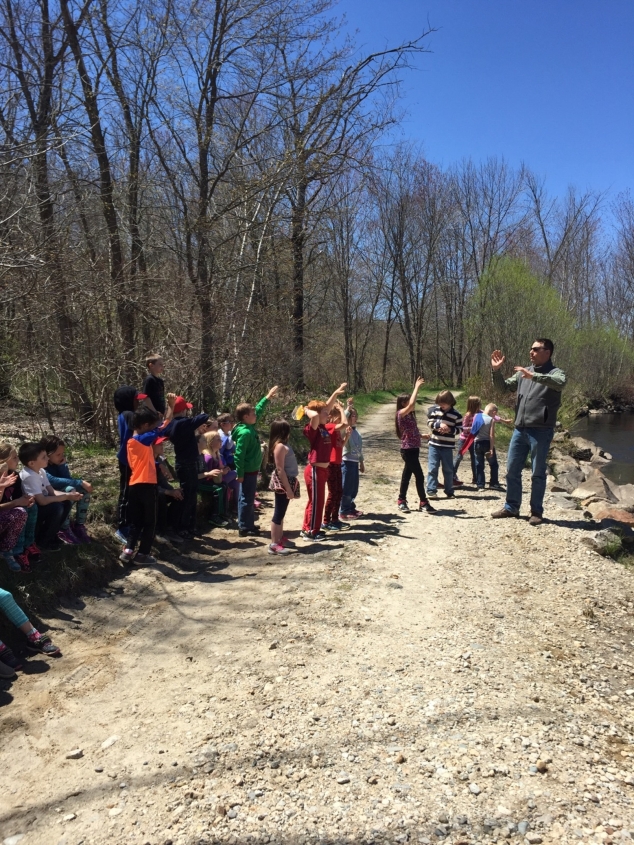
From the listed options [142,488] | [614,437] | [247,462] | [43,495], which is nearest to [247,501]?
[247,462]

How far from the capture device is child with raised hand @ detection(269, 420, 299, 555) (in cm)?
657

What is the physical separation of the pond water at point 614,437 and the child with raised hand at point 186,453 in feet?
44.0

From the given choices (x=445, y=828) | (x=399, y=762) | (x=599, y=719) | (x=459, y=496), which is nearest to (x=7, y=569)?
(x=399, y=762)

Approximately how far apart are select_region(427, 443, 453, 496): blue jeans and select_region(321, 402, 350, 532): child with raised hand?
1.95m

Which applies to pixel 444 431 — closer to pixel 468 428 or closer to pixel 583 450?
pixel 468 428

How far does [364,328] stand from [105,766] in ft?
114

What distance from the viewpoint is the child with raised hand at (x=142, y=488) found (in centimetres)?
584

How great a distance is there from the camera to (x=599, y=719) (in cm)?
367

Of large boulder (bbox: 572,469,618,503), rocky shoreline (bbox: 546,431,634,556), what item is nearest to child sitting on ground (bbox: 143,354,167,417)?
rocky shoreline (bbox: 546,431,634,556)

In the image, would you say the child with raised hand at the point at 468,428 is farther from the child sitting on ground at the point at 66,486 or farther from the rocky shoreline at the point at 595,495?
the child sitting on ground at the point at 66,486

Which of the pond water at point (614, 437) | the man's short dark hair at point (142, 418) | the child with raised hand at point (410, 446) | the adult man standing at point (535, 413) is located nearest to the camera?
the man's short dark hair at point (142, 418)

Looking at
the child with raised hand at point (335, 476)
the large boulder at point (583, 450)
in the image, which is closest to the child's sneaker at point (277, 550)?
the child with raised hand at point (335, 476)

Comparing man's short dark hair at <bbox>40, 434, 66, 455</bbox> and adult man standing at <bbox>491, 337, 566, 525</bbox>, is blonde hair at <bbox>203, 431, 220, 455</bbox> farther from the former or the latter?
adult man standing at <bbox>491, 337, 566, 525</bbox>

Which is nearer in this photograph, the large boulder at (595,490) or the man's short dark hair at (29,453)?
the man's short dark hair at (29,453)
